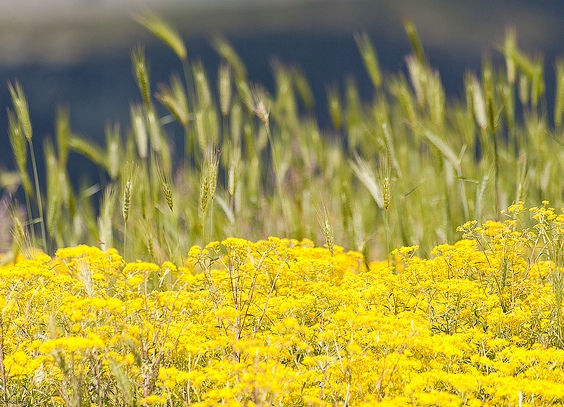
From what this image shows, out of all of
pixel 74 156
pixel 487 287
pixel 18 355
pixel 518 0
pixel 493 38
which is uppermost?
pixel 518 0

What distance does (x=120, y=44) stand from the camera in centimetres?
2884

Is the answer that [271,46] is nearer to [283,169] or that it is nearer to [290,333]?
[283,169]

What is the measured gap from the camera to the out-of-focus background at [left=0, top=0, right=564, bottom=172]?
21.2 metres

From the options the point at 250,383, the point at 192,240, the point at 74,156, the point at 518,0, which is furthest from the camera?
the point at 518,0

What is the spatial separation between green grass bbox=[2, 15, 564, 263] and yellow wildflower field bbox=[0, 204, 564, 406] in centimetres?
30

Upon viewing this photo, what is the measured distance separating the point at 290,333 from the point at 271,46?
2263 centimetres

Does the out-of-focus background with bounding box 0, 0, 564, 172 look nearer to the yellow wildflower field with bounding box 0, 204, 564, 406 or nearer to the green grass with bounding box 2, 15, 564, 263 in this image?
the green grass with bounding box 2, 15, 564, 263

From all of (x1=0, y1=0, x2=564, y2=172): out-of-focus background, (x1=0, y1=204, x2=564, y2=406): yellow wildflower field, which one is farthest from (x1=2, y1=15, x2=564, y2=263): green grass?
(x1=0, y1=0, x2=564, y2=172): out-of-focus background

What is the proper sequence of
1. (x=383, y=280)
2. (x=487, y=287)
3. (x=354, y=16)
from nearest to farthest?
1. (x=383, y=280)
2. (x=487, y=287)
3. (x=354, y=16)

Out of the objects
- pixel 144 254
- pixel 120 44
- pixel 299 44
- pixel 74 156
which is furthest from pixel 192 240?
pixel 120 44

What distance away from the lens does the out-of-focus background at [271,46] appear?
69.5 ft

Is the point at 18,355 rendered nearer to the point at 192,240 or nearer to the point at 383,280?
the point at 383,280

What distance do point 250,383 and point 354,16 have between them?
101 ft

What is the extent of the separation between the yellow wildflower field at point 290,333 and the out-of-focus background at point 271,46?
45.9ft
